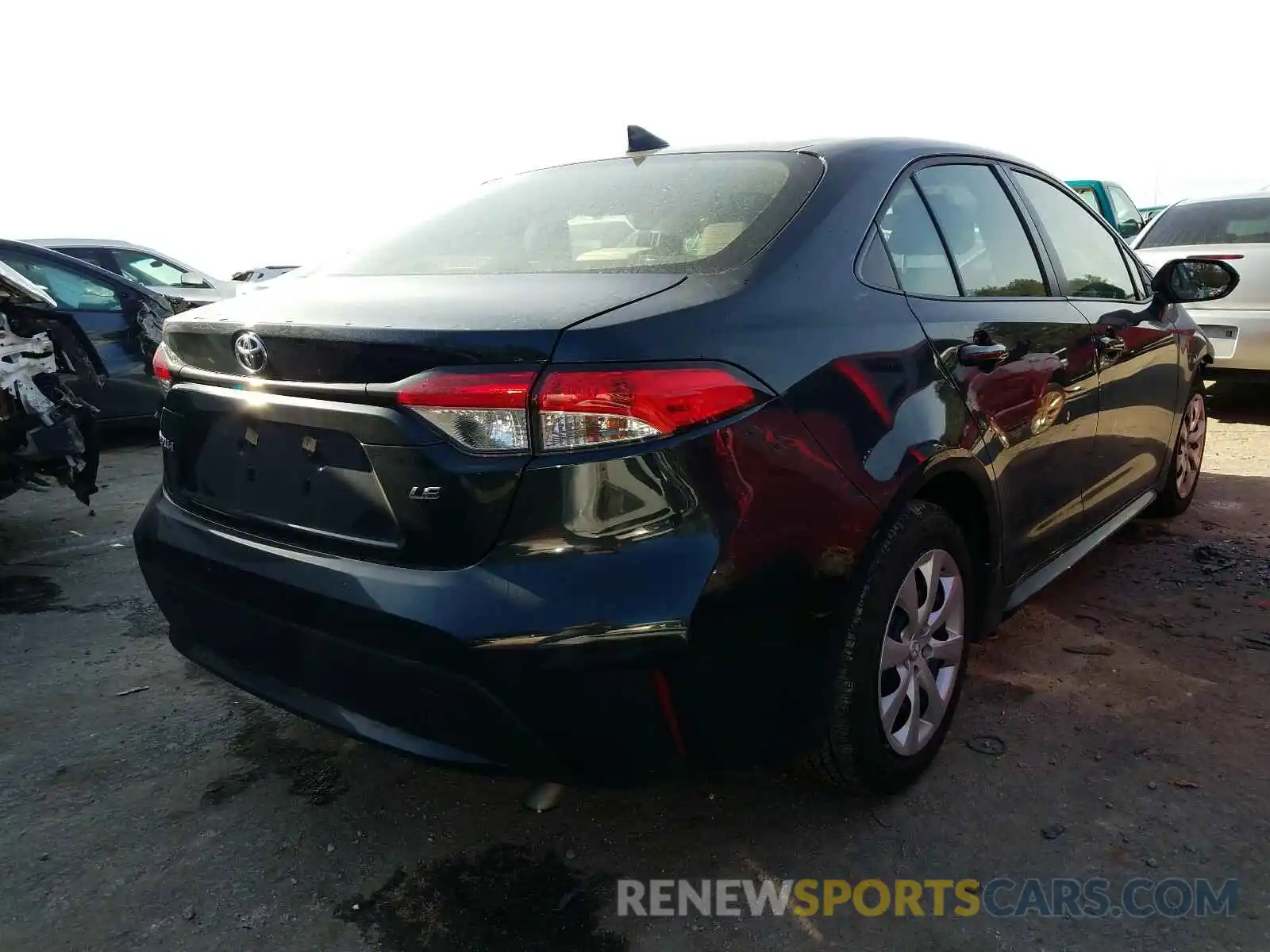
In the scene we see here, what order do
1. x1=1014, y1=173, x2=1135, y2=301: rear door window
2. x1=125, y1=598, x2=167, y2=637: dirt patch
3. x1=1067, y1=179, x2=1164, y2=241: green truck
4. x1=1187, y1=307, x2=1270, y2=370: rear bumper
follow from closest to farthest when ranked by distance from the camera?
1. x1=1014, y1=173, x2=1135, y2=301: rear door window
2. x1=125, y1=598, x2=167, y2=637: dirt patch
3. x1=1187, y1=307, x2=1270, y2=370: rear bumper
4. x1=1067, y1=179, x2=1164, y2=241: green truck

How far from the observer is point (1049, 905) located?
2053 millimetres

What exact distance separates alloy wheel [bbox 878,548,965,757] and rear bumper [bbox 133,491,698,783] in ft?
2.36

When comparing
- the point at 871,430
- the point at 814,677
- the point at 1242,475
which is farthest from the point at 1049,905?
the point at 1242,475

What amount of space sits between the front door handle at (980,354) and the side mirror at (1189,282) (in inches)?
68.7

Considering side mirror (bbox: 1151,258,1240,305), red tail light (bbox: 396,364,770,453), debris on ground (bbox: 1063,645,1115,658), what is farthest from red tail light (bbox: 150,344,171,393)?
side mirror (bbox: 1151,258,1240,305)

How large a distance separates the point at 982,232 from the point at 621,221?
3.72ft

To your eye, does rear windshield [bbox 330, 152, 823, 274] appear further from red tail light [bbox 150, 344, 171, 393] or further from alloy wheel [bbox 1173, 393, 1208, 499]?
alloy wheel [bbox 1173, 393, 1208, 499]

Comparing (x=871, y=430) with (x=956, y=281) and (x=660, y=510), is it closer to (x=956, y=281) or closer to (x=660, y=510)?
(x=660, y=510)

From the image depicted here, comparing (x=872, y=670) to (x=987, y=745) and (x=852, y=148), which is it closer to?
(x=987, y=745)

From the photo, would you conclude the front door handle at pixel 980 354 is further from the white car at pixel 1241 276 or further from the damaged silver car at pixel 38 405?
the white car at pixel 1241 276

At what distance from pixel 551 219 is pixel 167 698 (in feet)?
6.38

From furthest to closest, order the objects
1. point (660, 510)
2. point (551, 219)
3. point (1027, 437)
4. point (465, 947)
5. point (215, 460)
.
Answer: point (1027, 437) < point (551, 219) < point (215, 460) < point (465, 947) < point (660, 510)

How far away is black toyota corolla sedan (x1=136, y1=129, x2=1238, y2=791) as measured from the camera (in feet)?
5.57

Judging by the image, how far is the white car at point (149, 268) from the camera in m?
8.25
